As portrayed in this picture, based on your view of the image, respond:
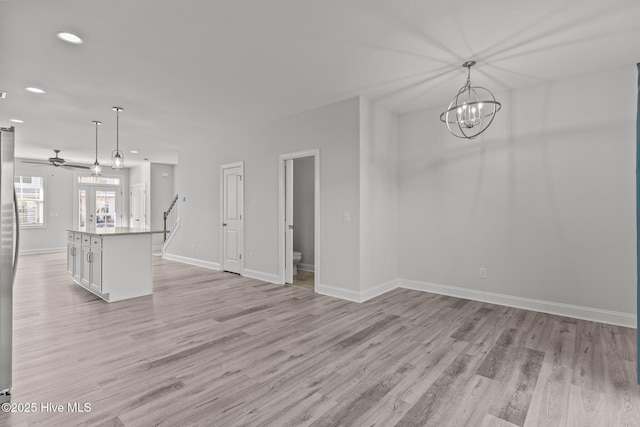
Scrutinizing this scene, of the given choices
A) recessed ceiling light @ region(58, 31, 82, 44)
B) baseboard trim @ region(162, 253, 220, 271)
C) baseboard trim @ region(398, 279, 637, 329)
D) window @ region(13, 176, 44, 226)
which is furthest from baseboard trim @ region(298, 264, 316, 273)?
window @ region(13, 176, 44, 226)

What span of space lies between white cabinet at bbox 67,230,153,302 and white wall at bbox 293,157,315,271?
10.5ft

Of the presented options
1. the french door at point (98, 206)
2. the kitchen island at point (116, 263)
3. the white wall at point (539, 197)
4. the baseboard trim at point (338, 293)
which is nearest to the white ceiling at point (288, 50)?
the white wall at point (539, 197)

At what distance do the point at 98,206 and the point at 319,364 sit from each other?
10.9 m

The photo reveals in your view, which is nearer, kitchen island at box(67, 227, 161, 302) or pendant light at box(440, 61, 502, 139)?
pendant light at box(440, 61, 502, 139)

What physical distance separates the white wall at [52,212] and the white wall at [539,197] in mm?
10518

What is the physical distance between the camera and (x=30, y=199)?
9109 millimetres

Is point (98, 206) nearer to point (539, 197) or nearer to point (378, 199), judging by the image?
point (378, 199)

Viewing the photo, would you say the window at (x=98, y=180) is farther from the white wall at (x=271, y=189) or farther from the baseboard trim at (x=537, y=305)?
the baseboard trim at (x=537, y=305)

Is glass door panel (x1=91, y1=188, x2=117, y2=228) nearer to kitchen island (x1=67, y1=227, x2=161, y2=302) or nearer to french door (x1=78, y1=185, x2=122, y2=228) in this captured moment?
french door (x1=78, y1=185, x2=122, y2=228)

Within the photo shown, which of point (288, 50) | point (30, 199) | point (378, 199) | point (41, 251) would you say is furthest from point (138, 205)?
point (288, 50)

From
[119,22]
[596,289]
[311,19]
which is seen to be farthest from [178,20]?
[596,289]

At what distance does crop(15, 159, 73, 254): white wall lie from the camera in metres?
9.09

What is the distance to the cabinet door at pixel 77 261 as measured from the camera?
503 cm

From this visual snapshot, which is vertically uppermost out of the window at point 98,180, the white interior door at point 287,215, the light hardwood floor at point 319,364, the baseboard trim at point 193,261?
the window at point 98,180
